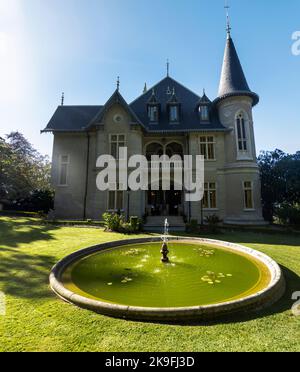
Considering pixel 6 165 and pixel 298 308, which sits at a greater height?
pixel 6 165

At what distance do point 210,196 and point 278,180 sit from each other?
6.69 m

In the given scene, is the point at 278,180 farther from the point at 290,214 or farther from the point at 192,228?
the point at 192,228

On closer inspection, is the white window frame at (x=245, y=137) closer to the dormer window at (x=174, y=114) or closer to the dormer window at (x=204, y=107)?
the dormer window at (x=204, y=107)

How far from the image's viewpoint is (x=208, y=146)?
2058 cm

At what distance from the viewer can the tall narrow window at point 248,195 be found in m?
18.9

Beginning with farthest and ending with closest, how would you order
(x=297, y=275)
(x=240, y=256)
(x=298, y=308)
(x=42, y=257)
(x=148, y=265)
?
(x=240, y=256) → (x=42, y=257) → (x=148, y=265) → (x=297, y=275) → (x=298, y=308)

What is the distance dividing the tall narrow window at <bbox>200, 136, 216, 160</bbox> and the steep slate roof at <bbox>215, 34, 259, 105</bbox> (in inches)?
162

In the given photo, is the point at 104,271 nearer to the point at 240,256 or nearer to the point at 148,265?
the point at 148,265

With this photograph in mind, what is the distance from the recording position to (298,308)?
4.71 m

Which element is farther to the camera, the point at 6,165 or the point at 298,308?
the point at 6,165

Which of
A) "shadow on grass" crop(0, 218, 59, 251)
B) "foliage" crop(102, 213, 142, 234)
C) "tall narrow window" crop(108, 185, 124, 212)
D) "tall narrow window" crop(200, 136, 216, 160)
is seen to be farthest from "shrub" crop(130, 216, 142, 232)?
"tall narrow window" crop(200, 136, 216, 160)

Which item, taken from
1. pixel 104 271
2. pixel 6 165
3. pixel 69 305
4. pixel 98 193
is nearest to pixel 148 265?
pixel 104 271

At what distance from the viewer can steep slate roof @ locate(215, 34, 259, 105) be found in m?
19.9
